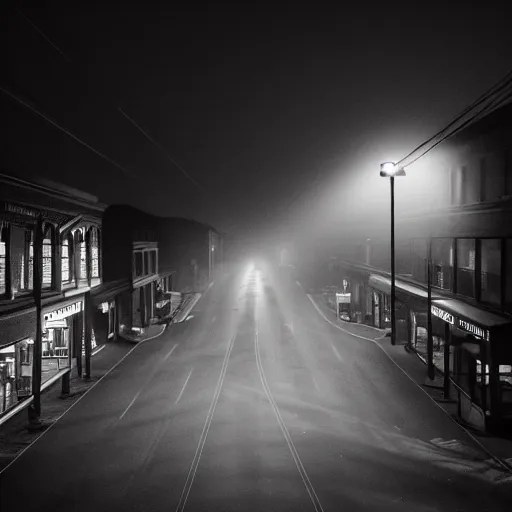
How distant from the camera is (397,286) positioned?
27.0m

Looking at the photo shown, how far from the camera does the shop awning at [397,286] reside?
2249 centimetres

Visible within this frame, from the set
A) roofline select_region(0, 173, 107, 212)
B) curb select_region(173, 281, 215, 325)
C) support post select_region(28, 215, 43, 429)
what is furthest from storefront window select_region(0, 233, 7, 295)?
curb select_region(173, 281, 215, 325)

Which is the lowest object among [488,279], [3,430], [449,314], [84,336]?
[3,430]

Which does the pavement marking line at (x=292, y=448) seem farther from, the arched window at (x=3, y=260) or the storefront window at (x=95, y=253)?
the storefront window at (x=95, y=253)

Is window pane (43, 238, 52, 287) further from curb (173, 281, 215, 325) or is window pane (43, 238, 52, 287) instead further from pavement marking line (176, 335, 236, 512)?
curb (173, 281, 215, 325)

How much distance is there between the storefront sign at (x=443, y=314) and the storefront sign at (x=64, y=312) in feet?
56.6

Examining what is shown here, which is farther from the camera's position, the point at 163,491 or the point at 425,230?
the point at 425,230

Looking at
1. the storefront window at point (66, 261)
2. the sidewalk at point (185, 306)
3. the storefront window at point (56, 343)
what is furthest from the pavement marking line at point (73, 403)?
the sidewalk at point (185, 306)

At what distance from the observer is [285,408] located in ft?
54.2

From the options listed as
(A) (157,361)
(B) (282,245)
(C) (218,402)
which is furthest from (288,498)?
(B) (282,245)

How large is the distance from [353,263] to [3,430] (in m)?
36.1

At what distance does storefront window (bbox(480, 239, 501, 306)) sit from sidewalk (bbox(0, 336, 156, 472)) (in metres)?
17.7

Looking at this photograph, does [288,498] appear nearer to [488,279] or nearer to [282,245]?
[488,279]

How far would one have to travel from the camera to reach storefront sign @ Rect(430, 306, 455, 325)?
17594mm
